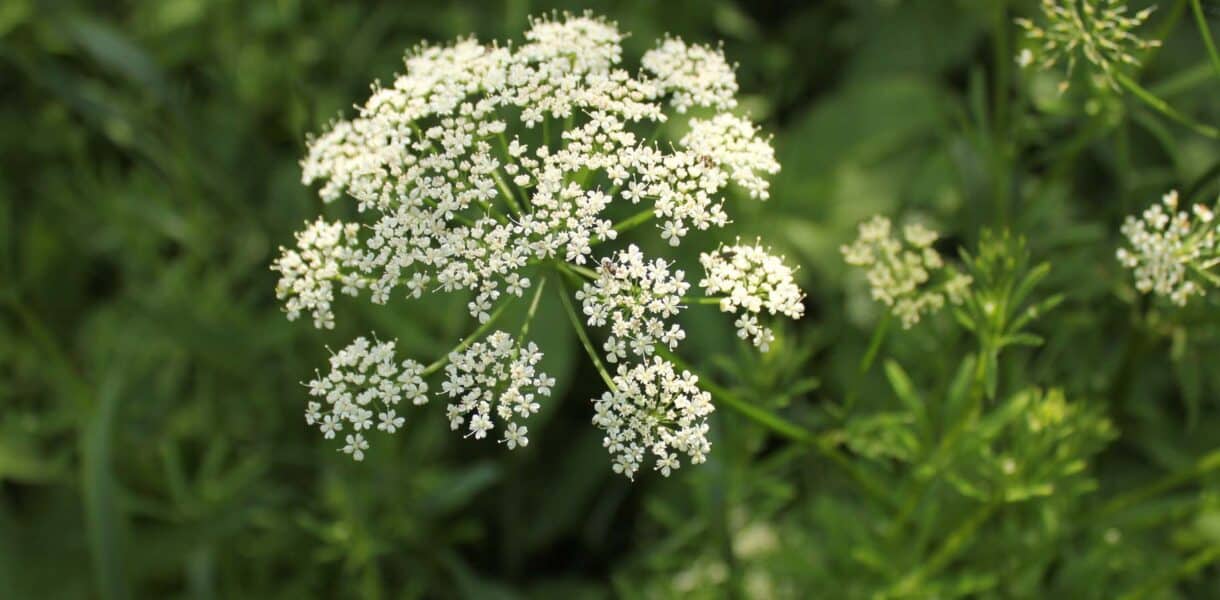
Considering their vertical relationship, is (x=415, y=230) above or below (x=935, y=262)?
above

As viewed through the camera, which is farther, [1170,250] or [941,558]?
[941,558]

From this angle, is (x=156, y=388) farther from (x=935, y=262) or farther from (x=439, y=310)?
(x=935, y=262)

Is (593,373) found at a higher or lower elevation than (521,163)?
higher

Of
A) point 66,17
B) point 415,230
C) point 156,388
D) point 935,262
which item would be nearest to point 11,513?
point 156,388

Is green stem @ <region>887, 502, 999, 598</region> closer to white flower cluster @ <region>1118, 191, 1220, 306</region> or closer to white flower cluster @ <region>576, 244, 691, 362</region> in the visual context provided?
white flower cluster @ <region>1118, 191, 1220, 306</region>

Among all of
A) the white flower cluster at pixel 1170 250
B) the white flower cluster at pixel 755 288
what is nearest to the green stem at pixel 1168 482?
the white flower cluster at pixel 1170 250

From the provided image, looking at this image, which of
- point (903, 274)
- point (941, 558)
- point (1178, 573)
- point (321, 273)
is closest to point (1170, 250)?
point (903, 274)

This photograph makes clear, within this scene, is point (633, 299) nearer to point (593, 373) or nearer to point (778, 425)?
point (778, 425)
